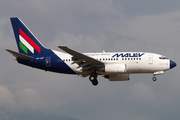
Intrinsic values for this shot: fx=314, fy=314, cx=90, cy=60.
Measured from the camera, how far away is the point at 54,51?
166 feet

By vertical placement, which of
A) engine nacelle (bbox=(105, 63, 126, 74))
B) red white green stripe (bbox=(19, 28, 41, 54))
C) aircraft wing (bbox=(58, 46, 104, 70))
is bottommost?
engine nacelle (bbox=(105, 63, 126, 74))

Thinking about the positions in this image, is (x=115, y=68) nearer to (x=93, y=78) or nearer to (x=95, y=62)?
(x=95, y=62)

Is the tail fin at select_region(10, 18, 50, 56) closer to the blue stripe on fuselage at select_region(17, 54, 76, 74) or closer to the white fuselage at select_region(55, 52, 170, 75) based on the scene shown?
the blue stripe on fuselage at select_region(17, 54, 76, 74)

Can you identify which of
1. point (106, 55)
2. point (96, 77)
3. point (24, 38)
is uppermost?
point (24, 38)

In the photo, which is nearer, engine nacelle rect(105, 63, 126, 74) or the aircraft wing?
the aircraft wing

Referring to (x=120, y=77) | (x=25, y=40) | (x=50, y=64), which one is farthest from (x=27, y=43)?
(x=120, y=77)

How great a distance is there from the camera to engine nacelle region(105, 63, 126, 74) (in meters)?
46.1

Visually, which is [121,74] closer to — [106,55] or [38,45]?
[106,55]

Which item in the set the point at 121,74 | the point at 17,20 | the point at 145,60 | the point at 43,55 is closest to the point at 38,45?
the point at 43,55

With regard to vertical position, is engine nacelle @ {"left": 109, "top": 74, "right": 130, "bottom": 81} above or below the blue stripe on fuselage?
below

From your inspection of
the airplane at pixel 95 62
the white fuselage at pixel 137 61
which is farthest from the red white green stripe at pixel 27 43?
the white fuselage at pixel 137 61

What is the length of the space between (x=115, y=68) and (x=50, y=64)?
10.3 m

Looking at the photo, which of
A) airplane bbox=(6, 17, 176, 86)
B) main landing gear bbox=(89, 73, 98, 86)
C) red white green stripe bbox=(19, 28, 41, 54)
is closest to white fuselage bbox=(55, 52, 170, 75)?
airplane bbox=(6, 17, 176, 86)

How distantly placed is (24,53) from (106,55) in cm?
1360
